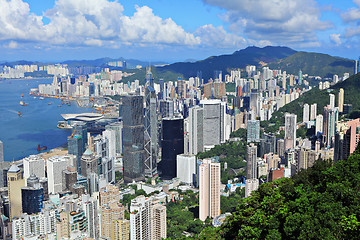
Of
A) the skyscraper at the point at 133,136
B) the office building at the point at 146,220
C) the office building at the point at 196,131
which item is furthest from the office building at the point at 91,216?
the office building at the point at 196,131

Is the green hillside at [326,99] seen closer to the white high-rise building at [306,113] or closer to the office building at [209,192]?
the white high-rise building at [306,113]

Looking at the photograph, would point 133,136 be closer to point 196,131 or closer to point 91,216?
point 196,131

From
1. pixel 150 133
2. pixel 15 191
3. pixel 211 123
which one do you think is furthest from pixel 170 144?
pixel 15 191

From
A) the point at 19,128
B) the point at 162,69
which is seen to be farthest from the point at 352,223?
the point at 162,69

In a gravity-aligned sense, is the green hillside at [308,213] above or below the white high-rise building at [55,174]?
above

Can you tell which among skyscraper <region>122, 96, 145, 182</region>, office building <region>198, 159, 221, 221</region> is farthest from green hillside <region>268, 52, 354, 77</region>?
office building <region>198, 159, 221, 221</region>

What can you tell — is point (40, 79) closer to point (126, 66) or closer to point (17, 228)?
point (126, 66)
